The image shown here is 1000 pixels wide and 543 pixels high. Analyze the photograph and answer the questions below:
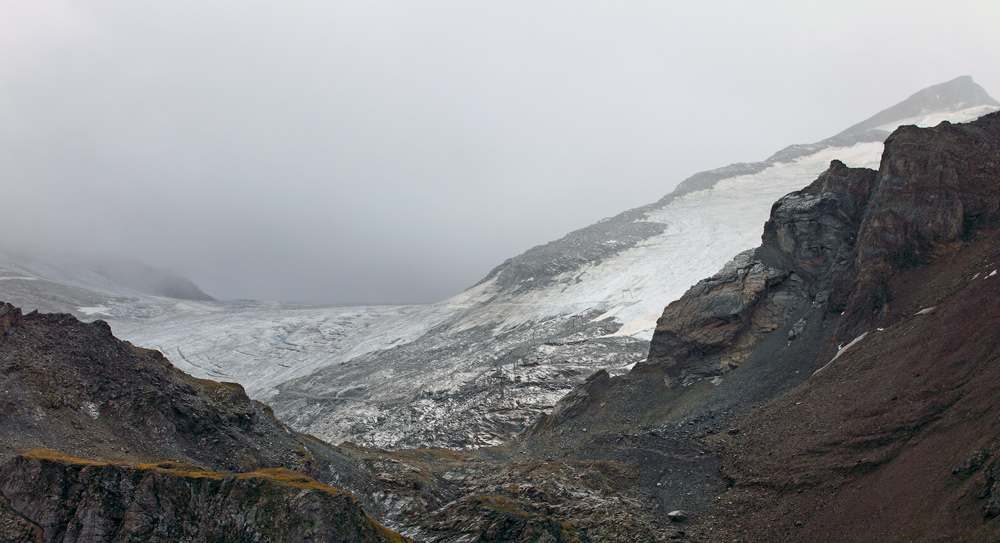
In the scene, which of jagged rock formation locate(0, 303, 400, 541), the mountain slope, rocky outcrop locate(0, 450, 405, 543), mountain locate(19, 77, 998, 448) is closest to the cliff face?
mountain locate(19, 77, 998, 448)

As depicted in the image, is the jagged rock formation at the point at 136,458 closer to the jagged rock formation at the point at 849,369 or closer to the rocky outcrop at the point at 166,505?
the rocky outcrop at the point at 166,505

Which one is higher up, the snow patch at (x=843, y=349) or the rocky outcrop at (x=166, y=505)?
the rocky outcrop at (x=166, y=505)

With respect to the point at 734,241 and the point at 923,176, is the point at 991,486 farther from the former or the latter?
the point at 734,241

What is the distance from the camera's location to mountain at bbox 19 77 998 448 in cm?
4259

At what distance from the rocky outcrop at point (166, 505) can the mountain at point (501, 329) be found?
24.5 m

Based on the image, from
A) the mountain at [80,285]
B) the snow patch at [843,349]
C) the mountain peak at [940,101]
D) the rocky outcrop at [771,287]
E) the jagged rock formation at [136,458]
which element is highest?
the mountain at [80,285]

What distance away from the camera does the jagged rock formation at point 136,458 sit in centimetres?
1122

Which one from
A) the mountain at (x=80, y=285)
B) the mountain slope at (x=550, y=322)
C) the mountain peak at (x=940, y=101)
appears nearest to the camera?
the mountain slope at (x=550, y=322)

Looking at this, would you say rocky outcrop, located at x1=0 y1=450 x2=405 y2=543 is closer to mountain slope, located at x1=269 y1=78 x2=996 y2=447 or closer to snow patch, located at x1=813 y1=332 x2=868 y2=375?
snow patch, located at x1=813 y1=332 x2=868 y2=375

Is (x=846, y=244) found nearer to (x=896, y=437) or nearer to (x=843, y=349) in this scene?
(x=843, y=349)

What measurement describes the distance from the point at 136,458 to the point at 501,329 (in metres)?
49.3

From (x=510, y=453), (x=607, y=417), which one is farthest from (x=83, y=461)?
(x=607, y=417)

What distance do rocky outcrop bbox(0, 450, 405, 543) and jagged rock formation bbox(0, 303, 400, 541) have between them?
0.07 ft

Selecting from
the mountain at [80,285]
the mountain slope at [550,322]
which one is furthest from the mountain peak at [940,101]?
the mountain at [80,285]
